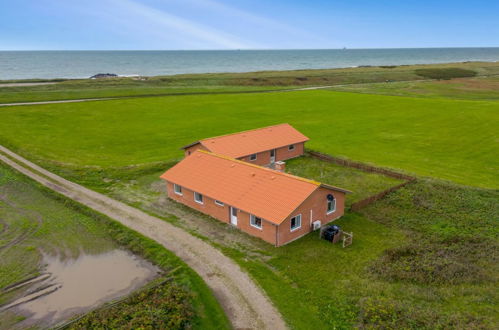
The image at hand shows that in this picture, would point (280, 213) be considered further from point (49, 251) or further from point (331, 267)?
point (49, 251)

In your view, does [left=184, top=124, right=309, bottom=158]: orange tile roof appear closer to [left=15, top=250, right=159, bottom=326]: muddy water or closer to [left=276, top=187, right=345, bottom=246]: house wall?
[left=276, top=187, right=345, bottom=246]: house wall

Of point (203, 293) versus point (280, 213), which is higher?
point (280, 213)

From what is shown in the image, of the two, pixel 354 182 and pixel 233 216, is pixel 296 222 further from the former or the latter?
pixel 354 182

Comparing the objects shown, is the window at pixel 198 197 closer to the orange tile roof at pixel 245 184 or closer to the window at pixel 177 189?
the orange tile roof at pixel 245 184

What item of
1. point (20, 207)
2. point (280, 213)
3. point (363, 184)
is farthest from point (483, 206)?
point (20, 207)

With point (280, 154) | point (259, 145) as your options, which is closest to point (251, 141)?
point (259, 145)

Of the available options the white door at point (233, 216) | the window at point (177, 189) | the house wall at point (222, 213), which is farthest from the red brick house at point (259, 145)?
the white door at point (233, 216)
